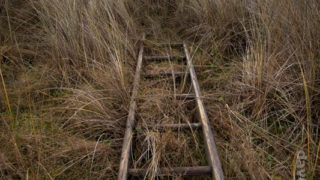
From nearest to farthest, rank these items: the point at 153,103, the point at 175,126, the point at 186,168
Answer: the point at 186,168, the point at 175,126, the point at 153,103

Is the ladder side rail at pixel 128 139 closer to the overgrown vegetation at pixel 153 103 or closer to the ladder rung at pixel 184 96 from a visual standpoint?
the overgrown vegetation at pixel 153 103

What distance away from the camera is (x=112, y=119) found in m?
1.84

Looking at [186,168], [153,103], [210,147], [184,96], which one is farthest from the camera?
[184,96]

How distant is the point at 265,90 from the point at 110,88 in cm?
144

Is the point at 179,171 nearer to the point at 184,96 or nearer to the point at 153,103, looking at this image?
the point at 153,103

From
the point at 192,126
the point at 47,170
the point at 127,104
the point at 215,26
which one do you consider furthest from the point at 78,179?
the point at 215,26

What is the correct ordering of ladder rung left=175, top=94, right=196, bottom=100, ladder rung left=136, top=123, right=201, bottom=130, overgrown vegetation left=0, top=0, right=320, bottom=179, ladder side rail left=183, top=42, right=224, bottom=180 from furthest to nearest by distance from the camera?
ladder rung left=175, top=94, right=196, bottom=100 < ladder rung left=136, top=123, right=201, bottom=130 < overgrown vegetation left=0, top=0, right=320, bottom=179 < ladder side rail left=183, top=42, right=224, bottom=180

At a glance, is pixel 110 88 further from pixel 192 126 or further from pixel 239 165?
pixel 239 165

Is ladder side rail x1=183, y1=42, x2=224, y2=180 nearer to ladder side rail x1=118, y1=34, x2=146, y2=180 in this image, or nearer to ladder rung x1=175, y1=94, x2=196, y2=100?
ladder rung x1=175, y1=94, x2=196, y2=100

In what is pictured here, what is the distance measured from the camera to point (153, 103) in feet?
6.41

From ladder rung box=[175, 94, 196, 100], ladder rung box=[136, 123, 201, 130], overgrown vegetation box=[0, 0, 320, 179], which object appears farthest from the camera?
ladder rung box=[175, 94, 196, 100]

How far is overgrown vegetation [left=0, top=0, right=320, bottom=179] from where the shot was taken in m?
1.48

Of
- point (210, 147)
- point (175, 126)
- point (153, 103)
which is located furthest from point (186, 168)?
point (153, 103)

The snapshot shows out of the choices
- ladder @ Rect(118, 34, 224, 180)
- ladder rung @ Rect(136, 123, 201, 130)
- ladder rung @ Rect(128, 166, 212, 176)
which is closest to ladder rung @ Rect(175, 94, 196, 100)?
ladder @ Rect(118, 34, 224, 180)
